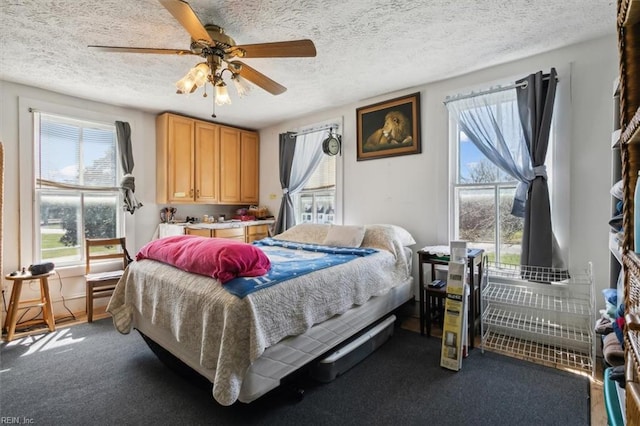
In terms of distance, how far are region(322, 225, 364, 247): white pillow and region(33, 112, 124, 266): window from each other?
2.84m

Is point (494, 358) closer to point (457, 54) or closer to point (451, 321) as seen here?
point (451, 321)

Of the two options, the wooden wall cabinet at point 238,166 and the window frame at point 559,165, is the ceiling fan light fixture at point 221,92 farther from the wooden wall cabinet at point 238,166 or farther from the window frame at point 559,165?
the window frame at point 559,165

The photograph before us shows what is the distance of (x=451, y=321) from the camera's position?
2.28 m

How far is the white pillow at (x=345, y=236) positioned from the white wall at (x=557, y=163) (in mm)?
604

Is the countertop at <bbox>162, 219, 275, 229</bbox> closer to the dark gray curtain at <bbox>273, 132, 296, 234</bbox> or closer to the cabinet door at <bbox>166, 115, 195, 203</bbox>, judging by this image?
the dark gray curtain at <bbox>273, 132, 296, 234</bbox>

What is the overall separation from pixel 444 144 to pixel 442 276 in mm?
1411

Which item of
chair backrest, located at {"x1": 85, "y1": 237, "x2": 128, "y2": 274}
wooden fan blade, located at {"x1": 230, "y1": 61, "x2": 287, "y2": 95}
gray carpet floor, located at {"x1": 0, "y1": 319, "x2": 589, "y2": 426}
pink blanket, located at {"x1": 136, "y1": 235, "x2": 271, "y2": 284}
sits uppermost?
wooden fan blade, located at {"x1": 230, "y1": 61, "x2": 287, "y2": 95}

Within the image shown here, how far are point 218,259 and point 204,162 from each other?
305 centimetres

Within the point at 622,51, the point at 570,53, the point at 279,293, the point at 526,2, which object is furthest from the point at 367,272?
the point at 570,53

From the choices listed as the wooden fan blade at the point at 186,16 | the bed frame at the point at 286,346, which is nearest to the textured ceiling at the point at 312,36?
the wooden fan blade at the point at 186,16

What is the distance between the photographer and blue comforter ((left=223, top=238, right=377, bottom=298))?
5.51 ft

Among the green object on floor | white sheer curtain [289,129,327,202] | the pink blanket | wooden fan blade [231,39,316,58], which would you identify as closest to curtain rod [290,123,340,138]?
white sheer curtain [289,129,327,202]

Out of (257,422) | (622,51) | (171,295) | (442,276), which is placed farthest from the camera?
(442,276)

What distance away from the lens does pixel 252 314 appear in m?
1.54
